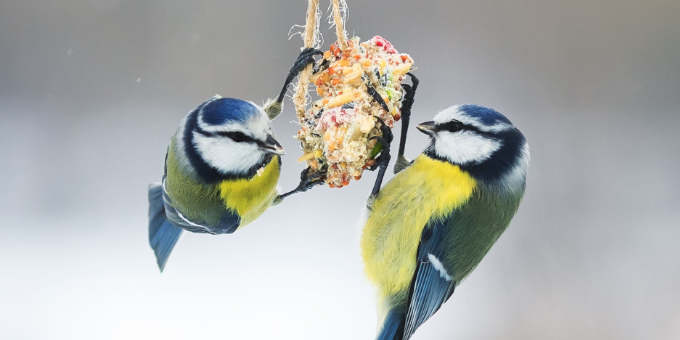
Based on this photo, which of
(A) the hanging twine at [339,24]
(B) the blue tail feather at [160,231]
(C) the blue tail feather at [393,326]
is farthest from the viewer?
(B) the blue tail feather at [160,231]

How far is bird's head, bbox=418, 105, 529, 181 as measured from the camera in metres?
1.19

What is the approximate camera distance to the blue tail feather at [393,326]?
4.46 ft

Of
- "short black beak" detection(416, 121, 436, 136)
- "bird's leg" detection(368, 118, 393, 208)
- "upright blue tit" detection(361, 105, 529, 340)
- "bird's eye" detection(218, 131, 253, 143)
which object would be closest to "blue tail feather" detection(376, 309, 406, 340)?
"upright blue tit" detection(361, 105, 529, 340)

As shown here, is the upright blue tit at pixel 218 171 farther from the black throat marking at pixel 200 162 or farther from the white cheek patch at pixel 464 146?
the white cheek patch at pixel 464 146

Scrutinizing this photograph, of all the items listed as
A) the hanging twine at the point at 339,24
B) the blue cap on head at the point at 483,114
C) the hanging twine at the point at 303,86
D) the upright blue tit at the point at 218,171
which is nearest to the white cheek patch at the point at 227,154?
the upright blue tit at the point at 218,171

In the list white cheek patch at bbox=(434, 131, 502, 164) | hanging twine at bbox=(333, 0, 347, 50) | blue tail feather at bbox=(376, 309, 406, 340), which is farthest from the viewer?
blue tail feather at bbox=(376, 309, 406, 340)

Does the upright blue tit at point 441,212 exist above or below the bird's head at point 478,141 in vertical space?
below

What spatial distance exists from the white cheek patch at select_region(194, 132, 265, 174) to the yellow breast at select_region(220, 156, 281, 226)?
0.04m

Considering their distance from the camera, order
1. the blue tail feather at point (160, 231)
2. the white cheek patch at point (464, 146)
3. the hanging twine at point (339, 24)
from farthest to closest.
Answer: the blue tail feather at point (160, 231) → the white cheek patch at point (464, 146) → the hanging twine at point (339, 24)

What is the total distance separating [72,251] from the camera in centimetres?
233

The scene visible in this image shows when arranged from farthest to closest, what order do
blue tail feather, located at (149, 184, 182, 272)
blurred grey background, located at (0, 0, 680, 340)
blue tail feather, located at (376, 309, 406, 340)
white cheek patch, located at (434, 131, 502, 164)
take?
blurred grey background, located at (0, 0, 680, 340), blue tail feather, located at (149, 184, 182, 272), blue tail feather, located at (376, 309, 406, 340), white cheek patch, located at (434, 131, 502, 164)

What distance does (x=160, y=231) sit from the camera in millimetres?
1511

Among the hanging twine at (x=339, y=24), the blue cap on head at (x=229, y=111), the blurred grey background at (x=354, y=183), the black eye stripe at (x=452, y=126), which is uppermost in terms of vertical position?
the hanging twine at (x=339, y=24)

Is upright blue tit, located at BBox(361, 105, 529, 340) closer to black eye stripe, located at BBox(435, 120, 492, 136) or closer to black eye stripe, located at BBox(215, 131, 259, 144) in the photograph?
black eye stripe, located at BBox(435, 120, 492, 136)
